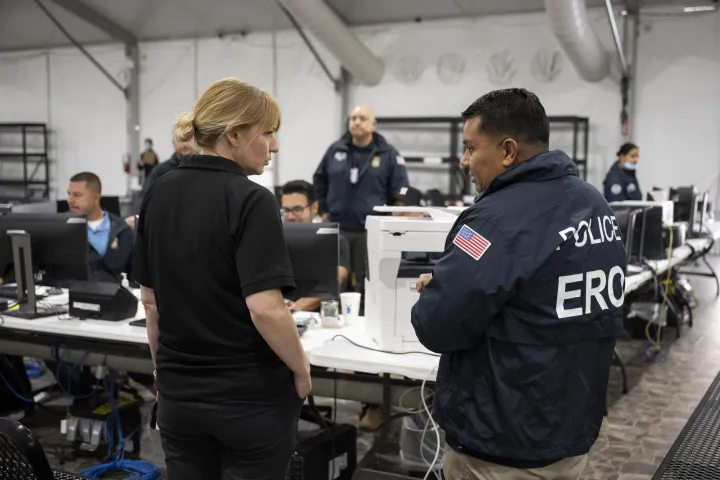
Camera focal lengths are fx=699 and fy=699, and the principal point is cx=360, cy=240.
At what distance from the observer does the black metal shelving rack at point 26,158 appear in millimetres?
12250

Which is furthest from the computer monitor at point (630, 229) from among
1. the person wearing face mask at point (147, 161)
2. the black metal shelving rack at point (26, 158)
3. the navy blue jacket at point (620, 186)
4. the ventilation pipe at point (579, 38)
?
the black metal shelving rack at point (26, 158)

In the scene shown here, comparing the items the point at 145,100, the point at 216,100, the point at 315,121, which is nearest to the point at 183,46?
the point at 145,100

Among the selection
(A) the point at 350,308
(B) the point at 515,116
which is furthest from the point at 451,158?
(B) the point at 515,116

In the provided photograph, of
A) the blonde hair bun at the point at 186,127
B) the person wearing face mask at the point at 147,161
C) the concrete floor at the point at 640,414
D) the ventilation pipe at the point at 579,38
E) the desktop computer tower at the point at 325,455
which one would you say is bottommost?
the concrete floor at the point at 640,414

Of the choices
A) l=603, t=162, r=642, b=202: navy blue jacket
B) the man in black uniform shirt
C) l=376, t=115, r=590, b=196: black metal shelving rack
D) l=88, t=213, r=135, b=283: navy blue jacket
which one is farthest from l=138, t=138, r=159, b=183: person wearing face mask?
the man in black uniform shirt

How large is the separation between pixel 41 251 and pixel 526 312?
2445 mm

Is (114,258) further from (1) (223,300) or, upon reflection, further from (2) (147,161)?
(2) (147,161)

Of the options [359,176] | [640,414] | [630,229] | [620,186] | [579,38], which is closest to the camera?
[640,414]

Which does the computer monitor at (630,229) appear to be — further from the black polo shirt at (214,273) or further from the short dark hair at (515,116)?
the black polo shirt at (214,273)

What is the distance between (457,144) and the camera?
9453 mm

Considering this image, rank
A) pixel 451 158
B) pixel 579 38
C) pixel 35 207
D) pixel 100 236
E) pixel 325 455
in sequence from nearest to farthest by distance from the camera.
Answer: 1. pixel 325 455
2. pixel 100 236
3. pixel 35 207
4. pixel 579 38
5. pixel 451 158

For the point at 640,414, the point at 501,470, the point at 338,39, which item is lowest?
the point at 640,414

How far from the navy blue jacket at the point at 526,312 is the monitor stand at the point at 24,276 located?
222 centimetres

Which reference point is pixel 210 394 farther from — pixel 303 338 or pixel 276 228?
pixel 303 338
